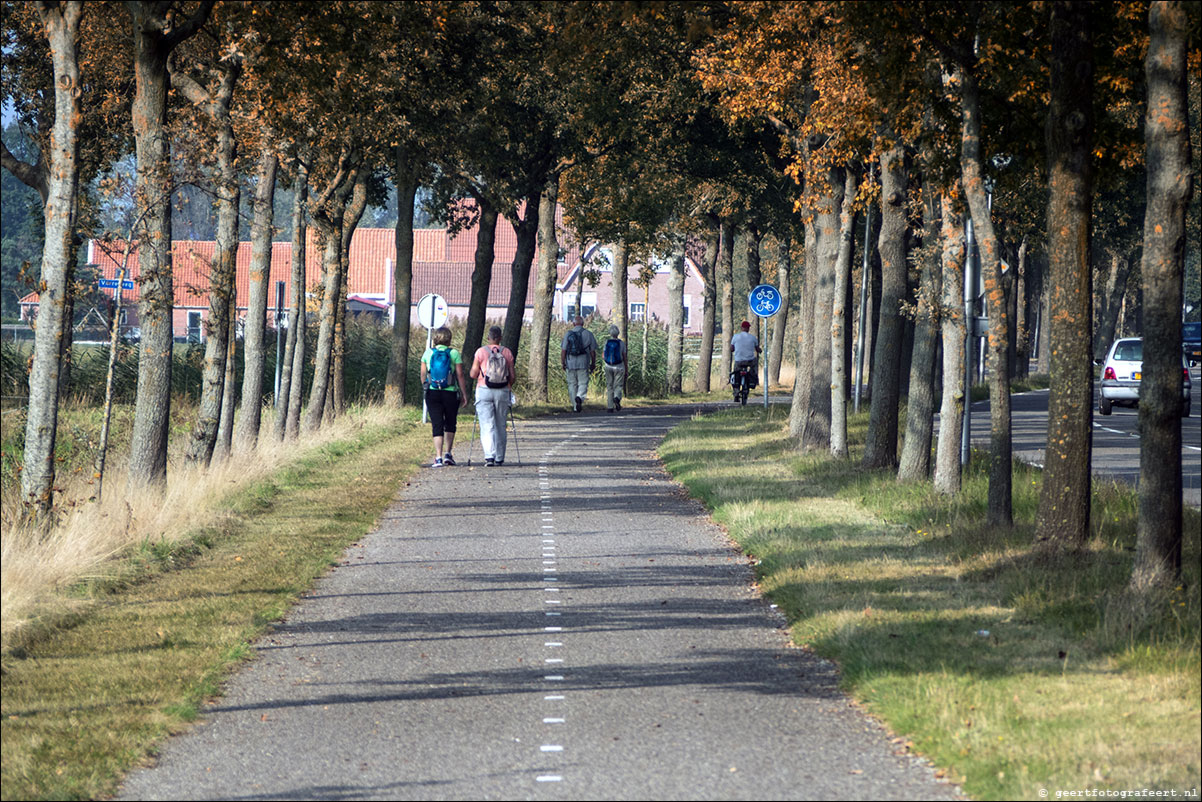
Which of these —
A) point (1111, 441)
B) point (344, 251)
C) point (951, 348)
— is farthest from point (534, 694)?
point (1111, 441)

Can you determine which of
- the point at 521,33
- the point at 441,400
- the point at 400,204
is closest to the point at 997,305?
the point at 441,400

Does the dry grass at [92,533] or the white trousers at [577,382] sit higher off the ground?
Answer: the white trousers at [577,382]

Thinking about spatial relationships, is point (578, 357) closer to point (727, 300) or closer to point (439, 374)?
point (439, 374)

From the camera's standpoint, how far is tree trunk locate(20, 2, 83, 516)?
1194 cm

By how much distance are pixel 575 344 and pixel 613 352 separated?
1.81 m

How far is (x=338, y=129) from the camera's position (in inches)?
815

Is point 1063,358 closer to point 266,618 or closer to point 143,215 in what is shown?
point 266,618

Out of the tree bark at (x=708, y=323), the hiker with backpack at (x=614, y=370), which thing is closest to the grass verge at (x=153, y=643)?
the hiker with backpack at (x=614, y=370)

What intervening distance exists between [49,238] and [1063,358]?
25.0 ft

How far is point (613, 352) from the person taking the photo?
35875mm

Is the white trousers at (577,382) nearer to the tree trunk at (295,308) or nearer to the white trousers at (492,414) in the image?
the tree trunk at (295,308)

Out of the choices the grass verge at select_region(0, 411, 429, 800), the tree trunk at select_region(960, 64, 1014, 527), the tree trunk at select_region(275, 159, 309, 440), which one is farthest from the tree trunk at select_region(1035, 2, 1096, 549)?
the tree trunk at select_region(275, 159, 309, 440)

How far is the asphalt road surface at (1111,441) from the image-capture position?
20.1 m

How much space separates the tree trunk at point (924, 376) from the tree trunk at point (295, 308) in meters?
10.1
